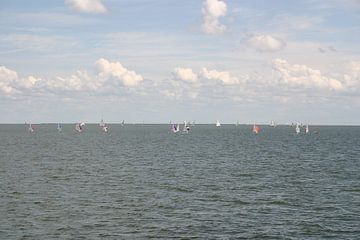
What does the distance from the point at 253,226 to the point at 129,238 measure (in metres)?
9.22

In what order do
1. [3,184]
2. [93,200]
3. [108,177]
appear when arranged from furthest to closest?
[108,177] < [3,184] < [93,200]

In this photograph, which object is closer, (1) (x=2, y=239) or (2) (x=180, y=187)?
(1) (x=2, y=239)

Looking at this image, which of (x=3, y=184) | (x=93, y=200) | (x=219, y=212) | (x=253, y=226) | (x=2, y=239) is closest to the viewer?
(x=2, y=239)

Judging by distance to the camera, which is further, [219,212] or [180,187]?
Answer: [180,187]

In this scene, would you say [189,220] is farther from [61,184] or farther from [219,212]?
[61,184]

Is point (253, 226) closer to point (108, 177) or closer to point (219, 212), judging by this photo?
point (219, 212)

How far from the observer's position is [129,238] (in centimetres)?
3102

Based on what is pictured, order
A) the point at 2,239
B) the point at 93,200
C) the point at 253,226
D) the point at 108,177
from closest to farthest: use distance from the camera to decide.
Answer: the point at 2,239
the point at 253,226
the point at 93,200
the point at 108,177

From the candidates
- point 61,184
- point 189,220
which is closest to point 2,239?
point 189,220

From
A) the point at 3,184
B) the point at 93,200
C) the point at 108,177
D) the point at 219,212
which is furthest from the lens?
the point at 108,177

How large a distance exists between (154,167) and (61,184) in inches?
912

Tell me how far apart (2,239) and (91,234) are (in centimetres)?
558

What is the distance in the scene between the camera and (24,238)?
30.4 m

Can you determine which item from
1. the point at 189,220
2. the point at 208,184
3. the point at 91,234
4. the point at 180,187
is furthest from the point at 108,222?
the point at 208,184
